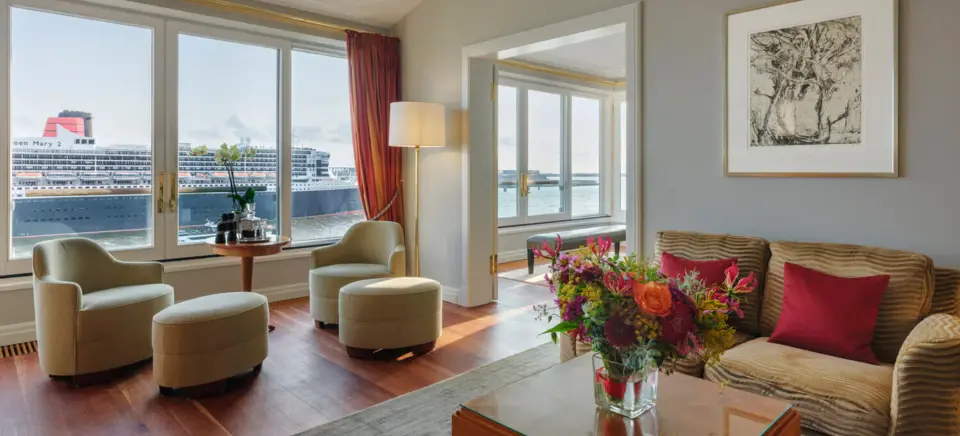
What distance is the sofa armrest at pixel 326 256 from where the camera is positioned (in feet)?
14.8

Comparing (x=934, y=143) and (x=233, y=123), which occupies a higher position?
(x=233, y=123)

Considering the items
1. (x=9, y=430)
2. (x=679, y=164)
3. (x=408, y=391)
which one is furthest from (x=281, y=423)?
(x=679, y=164)

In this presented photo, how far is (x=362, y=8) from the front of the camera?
523cm

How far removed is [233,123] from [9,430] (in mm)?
2994

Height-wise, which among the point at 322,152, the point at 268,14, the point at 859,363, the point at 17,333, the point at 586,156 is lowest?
the point at 17,333

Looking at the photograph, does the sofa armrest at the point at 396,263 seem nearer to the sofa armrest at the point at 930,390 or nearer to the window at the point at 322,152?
the window at the point at 322,152

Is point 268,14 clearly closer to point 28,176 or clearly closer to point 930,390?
point 28,176

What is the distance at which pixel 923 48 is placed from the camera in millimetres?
2656

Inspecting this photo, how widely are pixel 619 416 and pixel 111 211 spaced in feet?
13.9

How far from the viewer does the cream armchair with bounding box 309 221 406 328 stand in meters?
4.23

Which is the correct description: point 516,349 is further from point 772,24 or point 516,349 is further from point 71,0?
point 71,0

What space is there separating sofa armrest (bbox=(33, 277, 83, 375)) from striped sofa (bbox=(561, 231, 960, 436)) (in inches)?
103

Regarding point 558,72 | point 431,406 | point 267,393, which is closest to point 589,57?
point 558,72

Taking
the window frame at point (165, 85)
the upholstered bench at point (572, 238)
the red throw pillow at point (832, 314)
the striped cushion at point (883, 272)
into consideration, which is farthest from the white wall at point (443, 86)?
the red throw pillow at point (832, 314)
